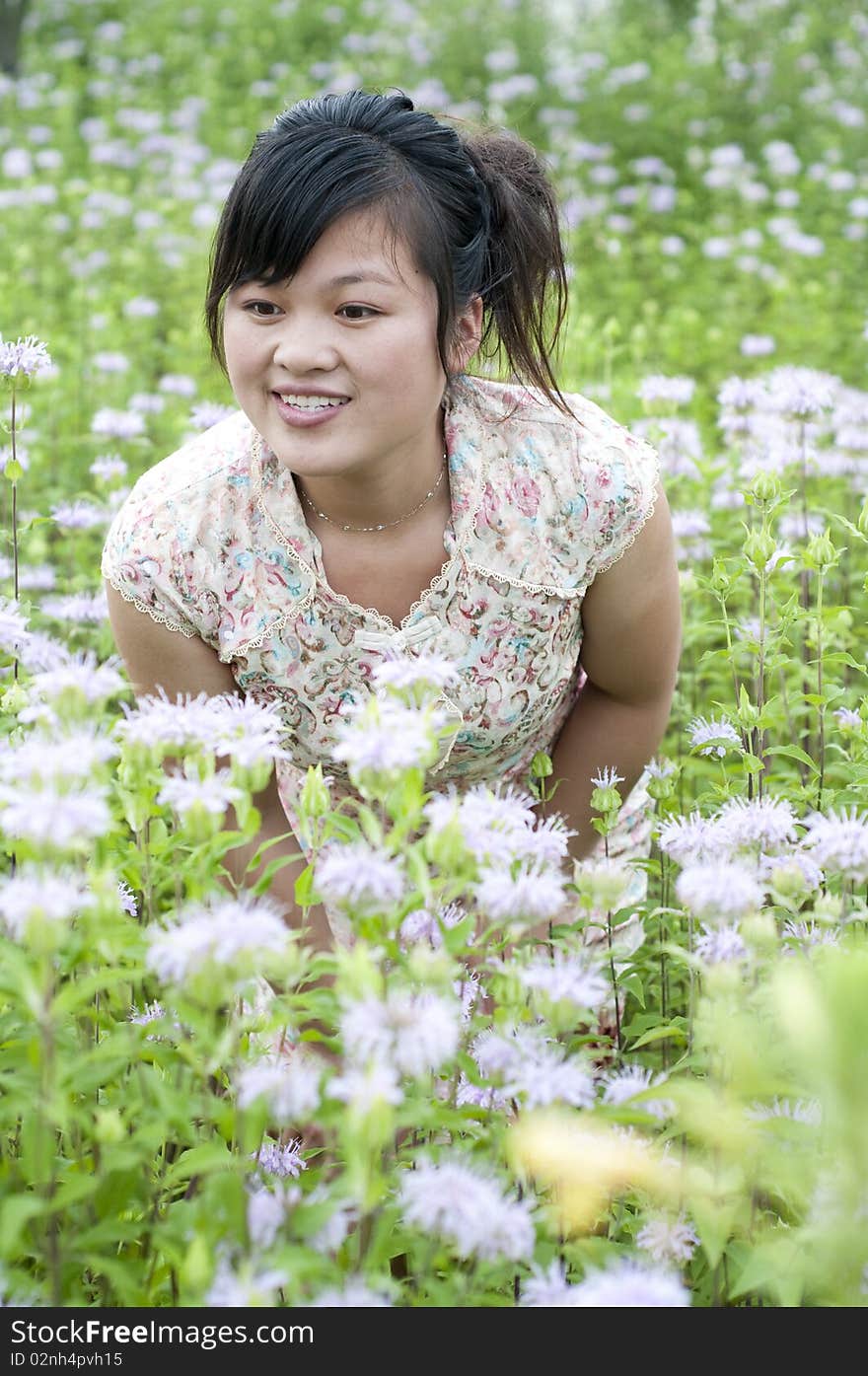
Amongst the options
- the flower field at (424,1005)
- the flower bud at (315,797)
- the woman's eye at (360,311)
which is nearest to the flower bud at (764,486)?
the flower field at (424,1005)

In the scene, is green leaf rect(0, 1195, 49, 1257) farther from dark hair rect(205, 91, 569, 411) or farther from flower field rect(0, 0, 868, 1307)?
dark hair rect(205, 91, 569, 411)

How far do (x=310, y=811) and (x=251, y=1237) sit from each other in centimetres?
34

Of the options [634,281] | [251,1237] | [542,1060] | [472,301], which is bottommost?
[251,1237]

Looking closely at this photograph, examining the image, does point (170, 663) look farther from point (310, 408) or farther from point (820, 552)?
point (820, 552)

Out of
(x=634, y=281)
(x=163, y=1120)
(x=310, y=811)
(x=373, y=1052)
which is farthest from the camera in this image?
(x=634, y=281)

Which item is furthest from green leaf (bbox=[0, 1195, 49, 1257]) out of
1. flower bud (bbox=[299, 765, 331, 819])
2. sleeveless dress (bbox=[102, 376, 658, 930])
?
sleeveless dress (bbox=[102, 376, 658, 930])

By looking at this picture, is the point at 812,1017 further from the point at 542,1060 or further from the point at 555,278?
the point at 555,278

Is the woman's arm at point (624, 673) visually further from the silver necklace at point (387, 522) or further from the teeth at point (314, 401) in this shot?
the teeth at point (314, 401)

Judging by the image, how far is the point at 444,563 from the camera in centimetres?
202

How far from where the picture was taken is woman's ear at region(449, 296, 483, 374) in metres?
1.90

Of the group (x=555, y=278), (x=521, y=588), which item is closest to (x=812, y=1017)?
Answer: (x=521, y=588)

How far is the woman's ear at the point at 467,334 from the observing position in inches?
75.0

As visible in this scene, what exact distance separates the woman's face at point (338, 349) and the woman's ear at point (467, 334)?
0.09m

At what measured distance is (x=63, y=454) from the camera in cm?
357
